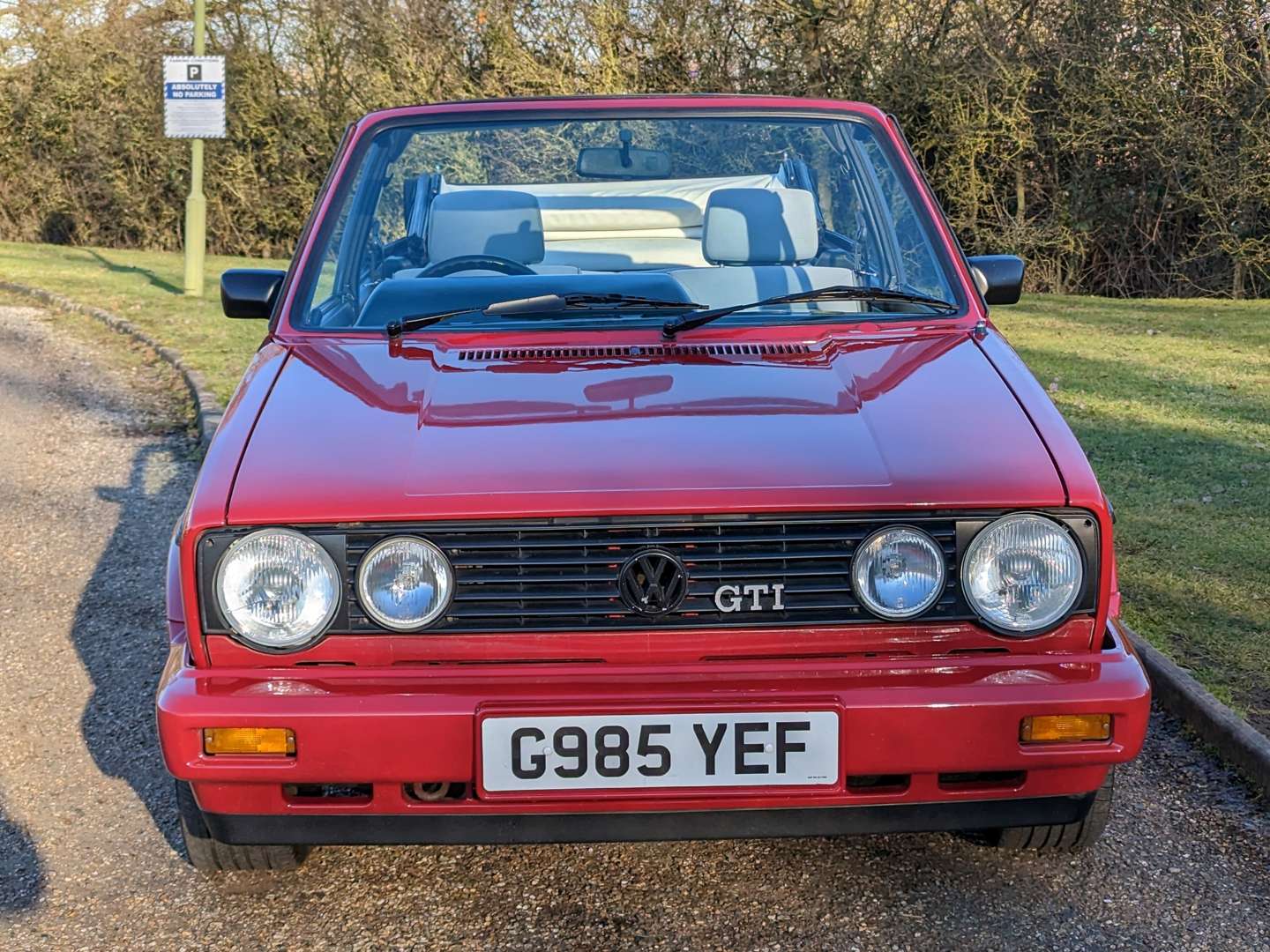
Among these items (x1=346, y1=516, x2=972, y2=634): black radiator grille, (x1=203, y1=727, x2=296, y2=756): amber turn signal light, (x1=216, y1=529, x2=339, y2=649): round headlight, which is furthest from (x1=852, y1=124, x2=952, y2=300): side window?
(x1=203, y1=727, x2=296, y2=756): amber turn signal light

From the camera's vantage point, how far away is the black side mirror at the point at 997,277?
3.96m

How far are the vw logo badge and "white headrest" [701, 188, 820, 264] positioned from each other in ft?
5.34

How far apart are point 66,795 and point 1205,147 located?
12.8 metres

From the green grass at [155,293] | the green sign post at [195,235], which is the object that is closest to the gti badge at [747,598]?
the green grass at [155,293]

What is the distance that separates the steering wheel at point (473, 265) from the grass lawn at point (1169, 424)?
2273 mm

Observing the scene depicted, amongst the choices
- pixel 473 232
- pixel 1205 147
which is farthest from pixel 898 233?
pixel 1205 147

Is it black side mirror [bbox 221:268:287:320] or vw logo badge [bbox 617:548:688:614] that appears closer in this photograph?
vw logo badge [bbox 617:548:688:614]

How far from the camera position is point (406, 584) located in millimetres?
2588

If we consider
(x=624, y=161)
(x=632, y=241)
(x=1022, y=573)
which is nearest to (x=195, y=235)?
(x=632, y=241)

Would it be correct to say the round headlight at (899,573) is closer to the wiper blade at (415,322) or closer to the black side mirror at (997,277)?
the wiper blade at (415,322)

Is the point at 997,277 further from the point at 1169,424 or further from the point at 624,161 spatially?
the point at 1169,424

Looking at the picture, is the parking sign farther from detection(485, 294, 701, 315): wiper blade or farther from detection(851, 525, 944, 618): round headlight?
detection(851, 525, 944, 618): round headlight

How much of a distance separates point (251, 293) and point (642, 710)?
6.71 ft

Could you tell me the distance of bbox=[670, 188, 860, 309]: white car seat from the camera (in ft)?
12.4
